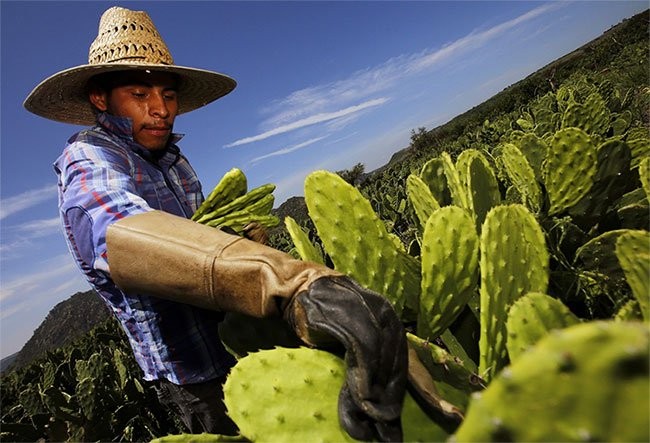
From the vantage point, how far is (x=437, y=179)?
4.77 ft

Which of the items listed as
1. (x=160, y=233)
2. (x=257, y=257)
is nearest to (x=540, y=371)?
(x=257, y=257)

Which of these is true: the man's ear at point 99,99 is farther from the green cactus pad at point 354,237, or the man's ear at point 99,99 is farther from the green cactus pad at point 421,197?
the green cactus pad at point 421,197

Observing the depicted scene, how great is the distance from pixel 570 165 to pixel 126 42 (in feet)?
4.62

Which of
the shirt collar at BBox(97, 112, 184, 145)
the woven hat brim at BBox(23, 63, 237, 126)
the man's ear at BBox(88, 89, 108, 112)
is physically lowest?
the shirt collar at BBox(97, 112, 184, 145)

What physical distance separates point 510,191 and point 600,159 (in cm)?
30

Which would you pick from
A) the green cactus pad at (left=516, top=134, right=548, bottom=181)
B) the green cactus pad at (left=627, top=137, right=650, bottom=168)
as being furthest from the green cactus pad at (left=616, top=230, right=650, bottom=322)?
the green cactus pad at (left=516, top=134, right=548, bottom=181)

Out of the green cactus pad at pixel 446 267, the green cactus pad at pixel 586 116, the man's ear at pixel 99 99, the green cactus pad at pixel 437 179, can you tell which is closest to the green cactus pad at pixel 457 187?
the green cactus pad at pixel 437 179

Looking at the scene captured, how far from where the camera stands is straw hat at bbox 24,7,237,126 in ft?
4.42

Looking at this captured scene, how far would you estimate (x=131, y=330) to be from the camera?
1282mm

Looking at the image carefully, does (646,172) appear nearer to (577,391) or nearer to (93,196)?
(577,391)

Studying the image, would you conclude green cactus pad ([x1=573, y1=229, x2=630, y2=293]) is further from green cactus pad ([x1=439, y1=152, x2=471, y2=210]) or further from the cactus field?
green cactus pad ([x1=439, y1=152, x2=471, y2=210])

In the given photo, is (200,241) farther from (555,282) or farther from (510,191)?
(510,191)

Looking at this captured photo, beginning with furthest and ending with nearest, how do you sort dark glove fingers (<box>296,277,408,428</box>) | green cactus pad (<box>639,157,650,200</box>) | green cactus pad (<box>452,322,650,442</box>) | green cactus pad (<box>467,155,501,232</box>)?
green cactus pad (<box>467,155,501,232</box>), green cactus pad (<box>639,157,650,200</box>), dark glove fingers (<box>296,277,408,428</box>), green cactus pad (<box>452,322,650,442</box>)

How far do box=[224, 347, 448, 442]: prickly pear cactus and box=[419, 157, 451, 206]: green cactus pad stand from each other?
0.91m
